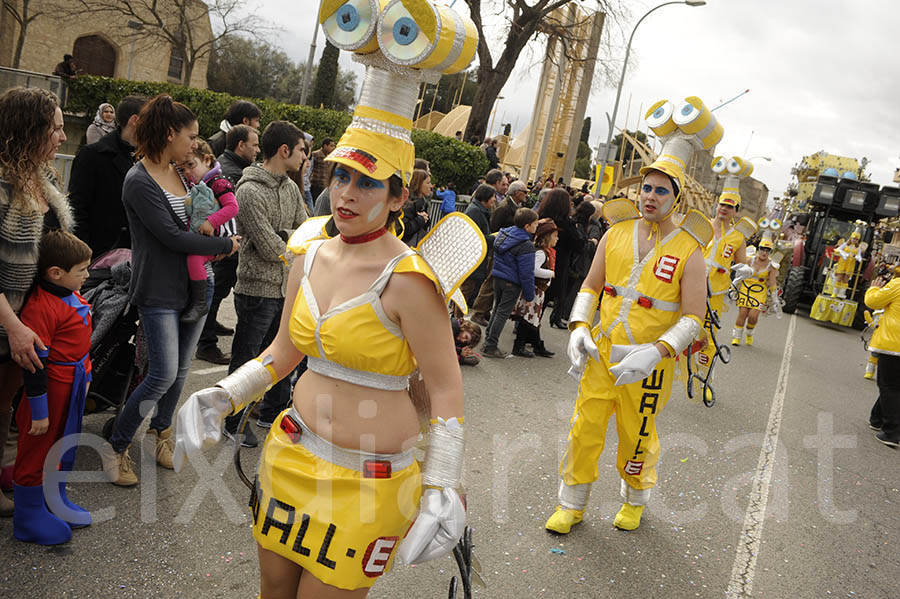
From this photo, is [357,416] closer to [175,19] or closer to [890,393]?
[890,393]

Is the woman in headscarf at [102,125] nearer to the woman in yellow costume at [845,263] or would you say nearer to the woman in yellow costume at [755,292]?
the woman in yellow costume at [755,292]

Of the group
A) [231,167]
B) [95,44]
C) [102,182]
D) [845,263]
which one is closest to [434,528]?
[102,182]

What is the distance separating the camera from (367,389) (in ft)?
6.50

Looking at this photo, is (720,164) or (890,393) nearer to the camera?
(890,393)

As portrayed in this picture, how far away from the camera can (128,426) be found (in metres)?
3.54

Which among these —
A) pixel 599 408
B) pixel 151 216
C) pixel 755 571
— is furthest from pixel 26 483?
pixel 755 571

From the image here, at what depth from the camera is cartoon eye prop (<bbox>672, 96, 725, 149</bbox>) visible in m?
4.08

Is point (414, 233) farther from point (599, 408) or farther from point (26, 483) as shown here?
point (26, 483)

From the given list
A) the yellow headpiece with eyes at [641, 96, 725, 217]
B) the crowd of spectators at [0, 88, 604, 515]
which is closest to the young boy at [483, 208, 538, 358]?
the crowd of spectators at [0, 88, 604, 515]

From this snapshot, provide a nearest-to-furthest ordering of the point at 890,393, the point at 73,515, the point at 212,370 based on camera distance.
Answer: the point at 73,515
the point at 212,370
the point at 890,393

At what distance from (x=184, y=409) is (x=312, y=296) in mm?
501

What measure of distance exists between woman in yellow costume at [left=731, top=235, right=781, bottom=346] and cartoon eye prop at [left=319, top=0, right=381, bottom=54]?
10334 millimetres

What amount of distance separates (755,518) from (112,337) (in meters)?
4.28

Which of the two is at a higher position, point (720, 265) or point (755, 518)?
point (720, 265)
